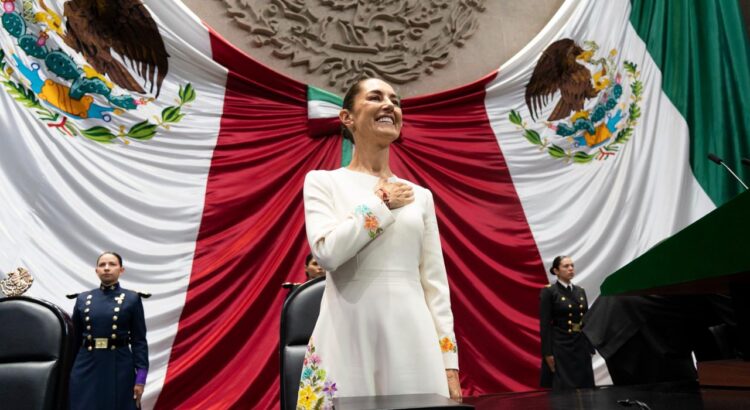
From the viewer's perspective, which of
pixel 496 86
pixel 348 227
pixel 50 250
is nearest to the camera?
pixel 348 227

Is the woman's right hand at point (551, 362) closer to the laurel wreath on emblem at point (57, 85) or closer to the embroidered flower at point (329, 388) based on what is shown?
the laurel wreath on emblem at point (57, 85)

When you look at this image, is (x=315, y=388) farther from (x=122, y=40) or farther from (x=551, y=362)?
(x=122, y=40)

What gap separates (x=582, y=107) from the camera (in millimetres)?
5211

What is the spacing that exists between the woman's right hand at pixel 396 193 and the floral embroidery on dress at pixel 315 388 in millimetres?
321

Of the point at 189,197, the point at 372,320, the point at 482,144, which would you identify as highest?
the point at 482,144

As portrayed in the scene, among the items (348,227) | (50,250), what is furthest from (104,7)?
(348,227)

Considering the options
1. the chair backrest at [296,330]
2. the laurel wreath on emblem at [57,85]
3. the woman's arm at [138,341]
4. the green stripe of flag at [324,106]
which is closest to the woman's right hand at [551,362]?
the green stripe of flag at [324,106]

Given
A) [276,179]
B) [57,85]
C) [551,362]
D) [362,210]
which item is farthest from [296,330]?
[57,85]

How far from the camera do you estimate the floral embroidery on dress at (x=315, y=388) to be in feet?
3.85

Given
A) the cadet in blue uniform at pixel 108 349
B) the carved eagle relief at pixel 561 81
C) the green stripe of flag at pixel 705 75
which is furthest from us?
the green stripe of flag at pixel 705 75

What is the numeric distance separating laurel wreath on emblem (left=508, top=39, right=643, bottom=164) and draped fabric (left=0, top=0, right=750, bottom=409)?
0.02 metres

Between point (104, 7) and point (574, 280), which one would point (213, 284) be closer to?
point (104, 7)

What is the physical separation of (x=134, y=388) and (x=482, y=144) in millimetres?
2896

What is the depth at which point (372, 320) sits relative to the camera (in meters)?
1.20
